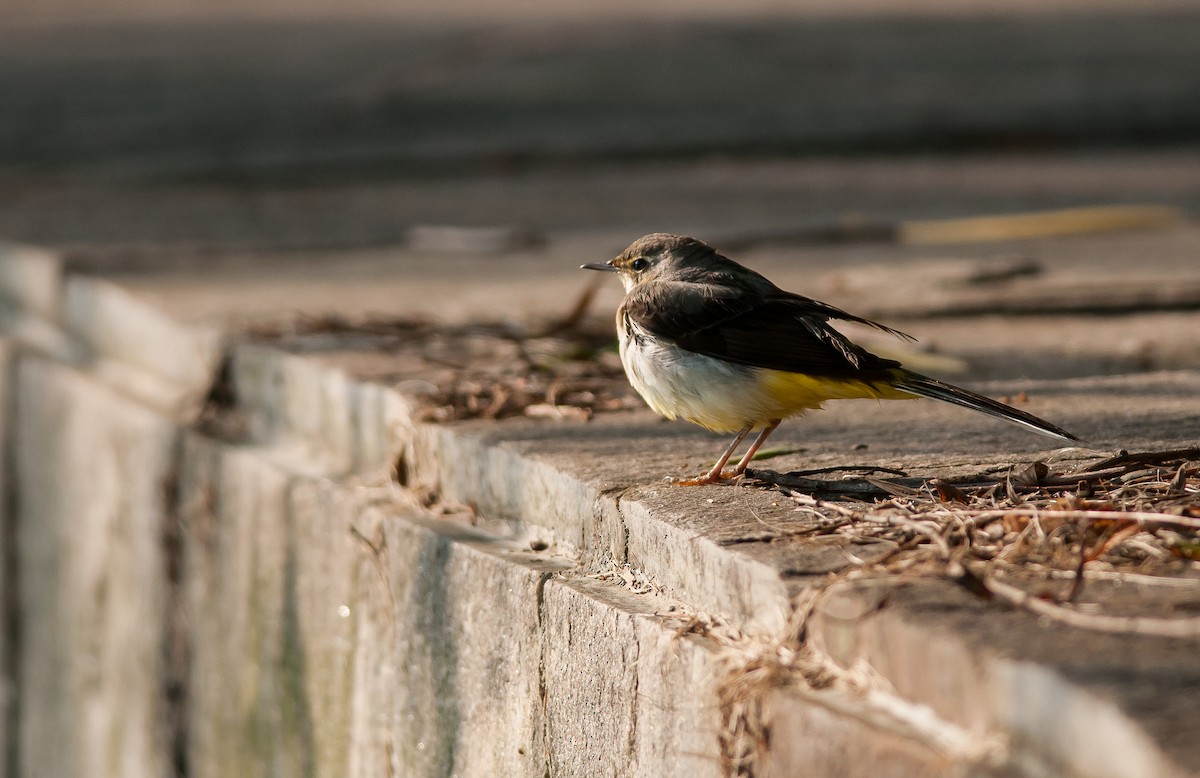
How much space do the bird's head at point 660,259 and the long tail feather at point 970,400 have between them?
77 cm

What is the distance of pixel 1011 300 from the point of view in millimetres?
6582

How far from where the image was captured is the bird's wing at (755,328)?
386cm

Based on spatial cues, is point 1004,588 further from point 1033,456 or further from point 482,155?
point 482,155

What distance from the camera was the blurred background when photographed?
30.5 ft

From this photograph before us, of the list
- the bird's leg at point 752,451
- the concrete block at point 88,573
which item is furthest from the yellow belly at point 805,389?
the concrete block at point 88,573

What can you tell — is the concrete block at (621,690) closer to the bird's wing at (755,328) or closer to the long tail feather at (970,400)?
the bird's wing at (755,328)

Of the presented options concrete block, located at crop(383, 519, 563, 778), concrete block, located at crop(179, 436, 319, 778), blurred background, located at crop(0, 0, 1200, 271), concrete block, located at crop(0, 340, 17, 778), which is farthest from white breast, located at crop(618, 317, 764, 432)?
blurred background, located at crop(0, 0, 1200, 271)

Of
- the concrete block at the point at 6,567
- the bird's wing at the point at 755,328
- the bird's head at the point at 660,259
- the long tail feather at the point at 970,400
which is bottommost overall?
the concrete block at the point at 6,567

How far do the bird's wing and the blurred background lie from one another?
3.81 metres

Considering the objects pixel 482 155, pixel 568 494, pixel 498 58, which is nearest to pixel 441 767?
pixel 568 494

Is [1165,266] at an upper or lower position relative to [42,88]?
lower

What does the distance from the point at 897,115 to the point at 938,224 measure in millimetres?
3974

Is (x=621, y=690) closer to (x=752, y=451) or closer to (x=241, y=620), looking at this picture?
(x=752, y=451)

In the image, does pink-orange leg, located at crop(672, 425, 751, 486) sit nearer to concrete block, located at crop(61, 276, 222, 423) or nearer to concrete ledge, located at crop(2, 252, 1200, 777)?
concrete ledge, located at crop(2, 252, 1200, 777)
